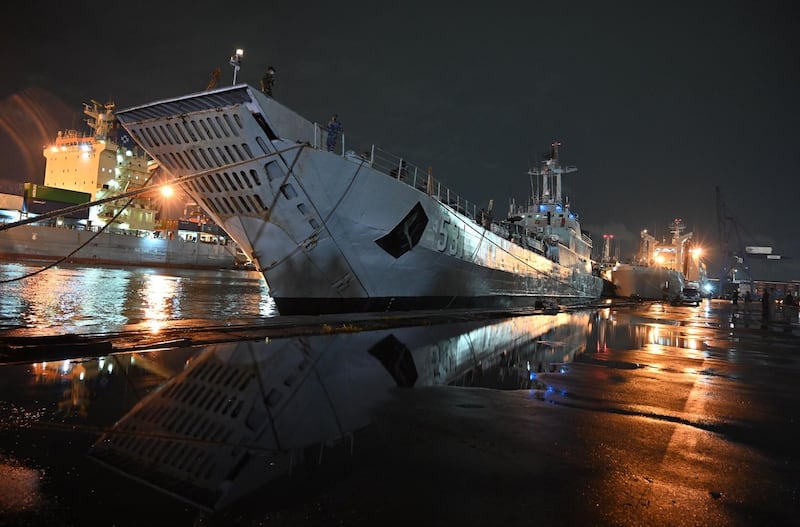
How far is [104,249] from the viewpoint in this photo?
164 ft

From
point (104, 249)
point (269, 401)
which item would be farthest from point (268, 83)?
point (104, 249)

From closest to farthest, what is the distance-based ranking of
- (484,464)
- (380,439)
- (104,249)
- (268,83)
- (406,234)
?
(484,464) < (380,439) < (268,83) < (406,234) < (104,249)

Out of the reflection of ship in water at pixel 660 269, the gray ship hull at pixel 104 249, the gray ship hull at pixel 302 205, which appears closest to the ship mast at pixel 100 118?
the gray ship hull at pixel 104 249

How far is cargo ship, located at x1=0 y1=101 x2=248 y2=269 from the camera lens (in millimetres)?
46219

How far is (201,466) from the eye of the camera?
117 inches

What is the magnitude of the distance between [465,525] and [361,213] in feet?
39.0

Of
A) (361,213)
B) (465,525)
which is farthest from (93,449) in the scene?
(361,213)

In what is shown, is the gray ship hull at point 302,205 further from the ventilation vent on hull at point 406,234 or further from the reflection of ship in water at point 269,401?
the reflection of ship in water at point 269,401

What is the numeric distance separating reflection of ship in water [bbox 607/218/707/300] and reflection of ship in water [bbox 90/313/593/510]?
2201 inches

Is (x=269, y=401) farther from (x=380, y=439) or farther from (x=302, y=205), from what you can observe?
(x=302, y=205)

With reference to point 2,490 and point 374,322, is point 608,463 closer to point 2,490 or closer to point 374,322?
point 2,490

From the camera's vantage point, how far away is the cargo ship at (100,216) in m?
46.2

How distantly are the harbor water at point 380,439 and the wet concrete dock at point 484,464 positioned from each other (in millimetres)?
16

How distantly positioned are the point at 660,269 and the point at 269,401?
6288 cm
